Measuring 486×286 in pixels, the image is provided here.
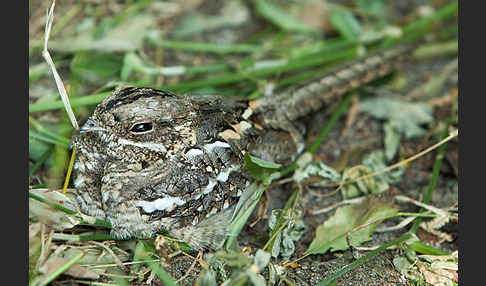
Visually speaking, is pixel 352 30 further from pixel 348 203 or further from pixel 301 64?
pixel 348 203

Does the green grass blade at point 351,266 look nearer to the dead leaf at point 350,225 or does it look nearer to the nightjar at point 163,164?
the dead leaf at point 350,225

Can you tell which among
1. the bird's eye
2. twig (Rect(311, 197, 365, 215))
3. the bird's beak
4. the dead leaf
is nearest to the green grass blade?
the dead leaf

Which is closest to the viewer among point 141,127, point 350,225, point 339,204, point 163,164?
point 141,127

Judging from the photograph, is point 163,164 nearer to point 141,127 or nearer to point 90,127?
point 141,127

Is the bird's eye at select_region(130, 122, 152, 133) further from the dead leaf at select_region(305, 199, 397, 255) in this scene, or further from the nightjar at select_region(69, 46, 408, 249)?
the dead leaf at select_region(305, 199, 397, 255)

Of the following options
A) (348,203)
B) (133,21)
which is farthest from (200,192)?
(133,21)

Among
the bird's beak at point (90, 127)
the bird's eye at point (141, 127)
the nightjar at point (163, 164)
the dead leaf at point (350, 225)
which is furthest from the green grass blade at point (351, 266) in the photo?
the bird's beak at point (90, 127)

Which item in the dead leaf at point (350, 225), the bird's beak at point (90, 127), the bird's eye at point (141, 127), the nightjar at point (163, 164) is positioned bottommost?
the dead leaf at point (350, 225)

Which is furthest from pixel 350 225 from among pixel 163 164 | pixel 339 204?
pixel 163 164
